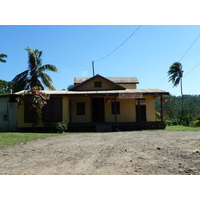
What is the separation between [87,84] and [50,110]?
5.06m

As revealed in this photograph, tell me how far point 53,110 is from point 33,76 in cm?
1285

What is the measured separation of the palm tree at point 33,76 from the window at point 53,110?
11581mm

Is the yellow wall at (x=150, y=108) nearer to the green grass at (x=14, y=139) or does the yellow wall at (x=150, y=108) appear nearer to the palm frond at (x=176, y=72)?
the green grass at (x=14, y=139)

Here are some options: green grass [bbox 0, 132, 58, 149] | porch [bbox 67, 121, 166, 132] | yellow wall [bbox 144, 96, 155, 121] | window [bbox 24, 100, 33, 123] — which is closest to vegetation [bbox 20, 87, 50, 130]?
window [bbox 24, 100, 33, 123]

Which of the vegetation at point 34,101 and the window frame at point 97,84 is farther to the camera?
the window frame at point 97,84

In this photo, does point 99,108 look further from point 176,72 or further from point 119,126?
point 176,72

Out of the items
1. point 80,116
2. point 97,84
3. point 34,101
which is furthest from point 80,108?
A: point 34,101

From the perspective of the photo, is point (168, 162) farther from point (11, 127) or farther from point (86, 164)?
point (11, 127)

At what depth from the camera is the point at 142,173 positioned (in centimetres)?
390

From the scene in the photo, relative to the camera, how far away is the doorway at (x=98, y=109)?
18.2 m

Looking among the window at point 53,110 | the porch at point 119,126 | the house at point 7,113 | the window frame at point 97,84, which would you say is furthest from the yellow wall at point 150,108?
the house at point 7,113

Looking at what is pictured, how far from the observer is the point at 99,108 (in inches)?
720

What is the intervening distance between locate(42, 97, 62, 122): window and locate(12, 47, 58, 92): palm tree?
11.6 metres

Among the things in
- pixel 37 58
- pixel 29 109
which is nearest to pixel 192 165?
pixel 29 109
